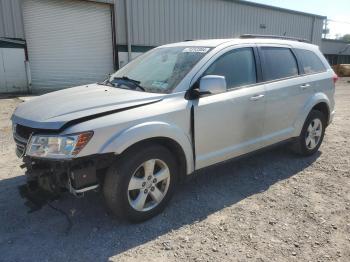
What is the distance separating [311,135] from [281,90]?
1253 millimetres

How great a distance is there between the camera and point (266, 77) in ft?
14.4

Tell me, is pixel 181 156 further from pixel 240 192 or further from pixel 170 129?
pixel 240 192

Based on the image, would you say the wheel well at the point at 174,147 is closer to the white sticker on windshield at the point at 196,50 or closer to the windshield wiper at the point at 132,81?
the windshield wiper at the point at 132,81

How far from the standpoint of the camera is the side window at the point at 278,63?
4.45 metres

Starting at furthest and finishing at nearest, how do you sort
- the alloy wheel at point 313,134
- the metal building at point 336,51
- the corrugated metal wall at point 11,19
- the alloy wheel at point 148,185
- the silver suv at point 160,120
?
1. the metal building at point 336,51
2. the corrugated metal wall at point 11,19
3. the alloy wheel at point 313,134
4. the alloy wheel at point 148,185
5. the silver suv at point 160,120

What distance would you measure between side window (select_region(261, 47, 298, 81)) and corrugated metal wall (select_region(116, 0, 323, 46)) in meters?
12.2

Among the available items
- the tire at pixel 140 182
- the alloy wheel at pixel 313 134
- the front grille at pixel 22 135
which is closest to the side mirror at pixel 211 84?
the tire at pixel 140 182

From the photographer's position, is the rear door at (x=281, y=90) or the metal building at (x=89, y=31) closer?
the rear door at (x=281, y=90)

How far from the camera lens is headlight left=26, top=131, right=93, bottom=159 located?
2799mm

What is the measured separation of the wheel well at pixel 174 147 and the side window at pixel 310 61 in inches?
106

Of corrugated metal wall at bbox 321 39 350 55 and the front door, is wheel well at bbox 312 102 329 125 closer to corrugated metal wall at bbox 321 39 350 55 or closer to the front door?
the front door

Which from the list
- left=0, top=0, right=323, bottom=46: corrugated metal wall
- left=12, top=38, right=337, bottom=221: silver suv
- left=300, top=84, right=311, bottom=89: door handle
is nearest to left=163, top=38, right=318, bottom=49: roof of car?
left=12, top=38, right=337, bottom=221: silver suv

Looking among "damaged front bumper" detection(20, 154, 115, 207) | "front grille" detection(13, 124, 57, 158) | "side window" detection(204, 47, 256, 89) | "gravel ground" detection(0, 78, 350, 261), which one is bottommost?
"gravel ground" detection(0, 78, 350, 261)

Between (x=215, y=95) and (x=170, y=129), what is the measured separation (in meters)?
0.77
